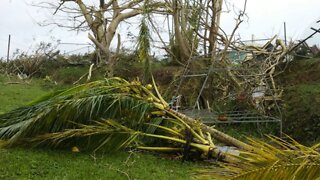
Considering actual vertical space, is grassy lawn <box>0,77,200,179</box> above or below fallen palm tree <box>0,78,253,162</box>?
below

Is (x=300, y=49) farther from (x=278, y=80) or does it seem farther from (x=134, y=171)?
(x=134, y=171)

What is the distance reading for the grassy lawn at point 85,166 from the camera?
17.9 ft

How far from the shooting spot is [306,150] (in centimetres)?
224

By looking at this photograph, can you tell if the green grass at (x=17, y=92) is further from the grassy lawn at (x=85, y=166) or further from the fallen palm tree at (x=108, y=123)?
the grassy lawn at (x=85, y=166)

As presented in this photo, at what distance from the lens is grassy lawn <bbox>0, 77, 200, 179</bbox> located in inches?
214

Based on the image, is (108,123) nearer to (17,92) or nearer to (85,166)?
(85,166)

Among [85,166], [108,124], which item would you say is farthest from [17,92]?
[85,166]

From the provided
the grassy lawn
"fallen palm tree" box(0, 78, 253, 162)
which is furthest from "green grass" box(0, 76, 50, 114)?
the grassy lawn

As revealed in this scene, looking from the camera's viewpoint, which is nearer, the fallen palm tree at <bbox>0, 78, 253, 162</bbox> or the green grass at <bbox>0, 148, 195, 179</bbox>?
the green grass at <bbox>0, 148, 195, 179</bbox>

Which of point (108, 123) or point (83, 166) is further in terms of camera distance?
point (108, 123)

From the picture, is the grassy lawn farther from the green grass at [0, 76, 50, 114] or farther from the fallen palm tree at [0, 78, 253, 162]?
the green grass at [0, 76, 50, 114]

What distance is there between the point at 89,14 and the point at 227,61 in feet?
25.9

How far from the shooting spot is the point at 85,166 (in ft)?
19.2

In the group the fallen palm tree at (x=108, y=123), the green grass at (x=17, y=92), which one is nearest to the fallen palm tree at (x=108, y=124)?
the fallen palm tree at (x=108, y=123)
